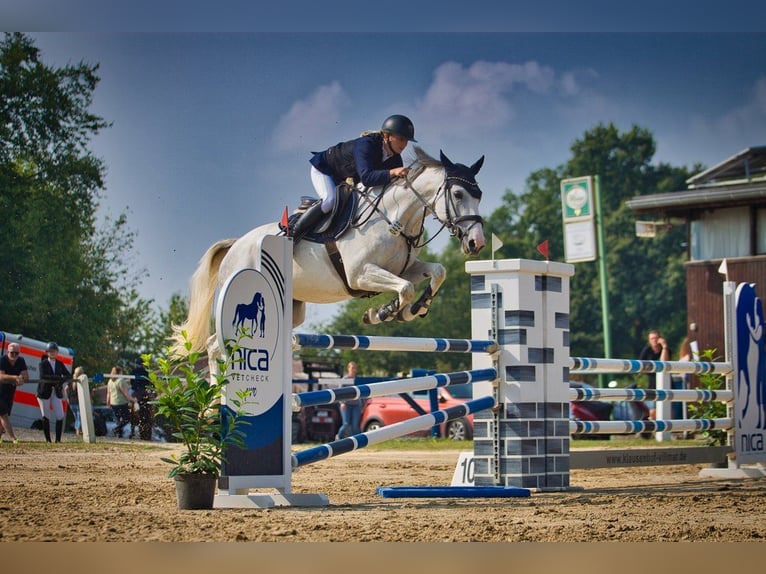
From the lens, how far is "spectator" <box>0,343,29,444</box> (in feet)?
24.8

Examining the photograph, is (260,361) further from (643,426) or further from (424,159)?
(643,426)

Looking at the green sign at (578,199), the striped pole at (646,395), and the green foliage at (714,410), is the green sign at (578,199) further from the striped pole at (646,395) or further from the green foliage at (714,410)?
the striped pole at (646,395)

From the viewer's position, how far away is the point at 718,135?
1096 cm

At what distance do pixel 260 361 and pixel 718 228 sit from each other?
44.8ft

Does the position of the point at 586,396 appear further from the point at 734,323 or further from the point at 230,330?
the point at 230,330

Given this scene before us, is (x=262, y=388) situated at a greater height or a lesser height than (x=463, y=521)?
greater

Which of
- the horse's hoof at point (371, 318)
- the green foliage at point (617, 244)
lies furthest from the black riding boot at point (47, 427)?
the green foliage at point (617, 244)

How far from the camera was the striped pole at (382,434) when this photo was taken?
397cm

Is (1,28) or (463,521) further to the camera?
(1,28)

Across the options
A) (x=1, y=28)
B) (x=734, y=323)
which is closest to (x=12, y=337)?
(x=1, y=28)

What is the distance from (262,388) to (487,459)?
1496mm

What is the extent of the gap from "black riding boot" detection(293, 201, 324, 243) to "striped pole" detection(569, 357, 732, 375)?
59.7 inches

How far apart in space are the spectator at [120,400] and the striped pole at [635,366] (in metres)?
5.55

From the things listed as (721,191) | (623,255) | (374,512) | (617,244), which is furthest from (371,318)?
(623,255)
